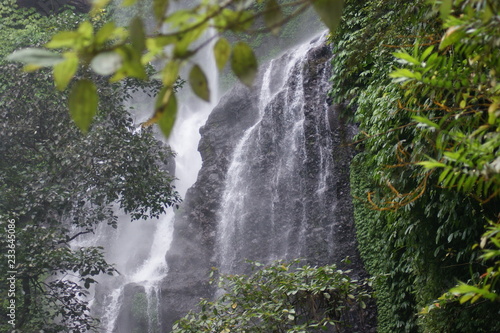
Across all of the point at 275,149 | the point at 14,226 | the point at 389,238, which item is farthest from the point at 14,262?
the point at 275,149

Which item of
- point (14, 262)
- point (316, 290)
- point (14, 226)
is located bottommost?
point (316, 290)

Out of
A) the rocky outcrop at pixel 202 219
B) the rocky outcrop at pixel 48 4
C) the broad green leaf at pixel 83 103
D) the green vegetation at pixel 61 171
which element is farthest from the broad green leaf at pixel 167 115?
the rocky outcrop at pixel 48 4

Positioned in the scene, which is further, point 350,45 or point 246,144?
point 246,144

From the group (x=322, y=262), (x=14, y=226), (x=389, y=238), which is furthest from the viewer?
(x=322, y=262)

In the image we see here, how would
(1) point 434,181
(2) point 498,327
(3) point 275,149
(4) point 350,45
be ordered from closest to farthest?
(2) point 498,327
(1) point 434,181
(4) point 350,45
(3) point 275,149

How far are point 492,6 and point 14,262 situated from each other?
6.81 m

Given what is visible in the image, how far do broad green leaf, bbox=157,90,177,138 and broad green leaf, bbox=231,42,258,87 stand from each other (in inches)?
5.5

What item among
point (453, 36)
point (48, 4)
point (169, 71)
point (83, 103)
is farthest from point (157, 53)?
point (48, 4)

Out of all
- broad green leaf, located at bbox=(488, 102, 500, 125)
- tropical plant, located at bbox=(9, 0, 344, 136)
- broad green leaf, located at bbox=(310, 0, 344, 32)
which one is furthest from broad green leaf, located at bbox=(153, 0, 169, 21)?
broad green leaf, located at bbox=(488, 102, 500, 125)

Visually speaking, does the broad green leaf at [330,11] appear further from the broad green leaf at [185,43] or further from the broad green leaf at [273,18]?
the broad green leaf at [185,43]

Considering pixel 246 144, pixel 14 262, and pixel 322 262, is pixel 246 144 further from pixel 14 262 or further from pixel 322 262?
pixel 14 262

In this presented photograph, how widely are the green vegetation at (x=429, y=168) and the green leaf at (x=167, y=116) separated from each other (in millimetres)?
1039

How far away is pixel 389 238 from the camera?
5168mm

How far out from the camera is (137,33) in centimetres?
83
